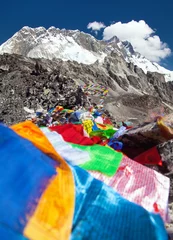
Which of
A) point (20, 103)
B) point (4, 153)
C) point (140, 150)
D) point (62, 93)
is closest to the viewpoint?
point (4, 153)

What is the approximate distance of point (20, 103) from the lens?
57.5 feet

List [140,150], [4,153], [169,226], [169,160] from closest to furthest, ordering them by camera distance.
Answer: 1. [4,153]
2. [169,226]
3. [169,160]
4. [140,150]

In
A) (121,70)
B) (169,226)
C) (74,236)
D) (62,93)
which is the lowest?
(169,226)

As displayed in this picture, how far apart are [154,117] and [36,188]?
304 cm

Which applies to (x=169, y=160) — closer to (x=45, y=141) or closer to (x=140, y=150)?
(x=140, y=150)

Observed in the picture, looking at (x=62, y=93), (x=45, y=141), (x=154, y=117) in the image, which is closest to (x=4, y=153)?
(x=45, y=141)

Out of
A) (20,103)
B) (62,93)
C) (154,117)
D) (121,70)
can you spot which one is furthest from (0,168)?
(121,70)

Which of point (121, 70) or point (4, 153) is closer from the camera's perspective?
point (4, 153)

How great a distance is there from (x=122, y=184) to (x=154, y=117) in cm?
201

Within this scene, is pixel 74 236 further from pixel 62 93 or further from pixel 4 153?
pixel 62 93

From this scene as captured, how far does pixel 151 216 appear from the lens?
6.98 ft

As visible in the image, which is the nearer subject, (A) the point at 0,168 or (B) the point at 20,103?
(A) the point at 0,168

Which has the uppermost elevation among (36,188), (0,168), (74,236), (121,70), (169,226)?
(121,70)

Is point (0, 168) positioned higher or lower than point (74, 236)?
higher
